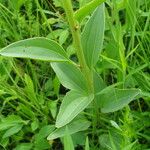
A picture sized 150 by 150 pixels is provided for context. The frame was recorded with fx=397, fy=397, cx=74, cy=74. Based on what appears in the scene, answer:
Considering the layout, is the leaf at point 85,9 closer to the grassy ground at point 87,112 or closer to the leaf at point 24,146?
the grassy ground at point 87,112

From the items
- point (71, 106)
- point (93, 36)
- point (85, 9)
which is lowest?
point (71, 106)

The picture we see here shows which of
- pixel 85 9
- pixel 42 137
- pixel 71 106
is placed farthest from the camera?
pixel 42 137

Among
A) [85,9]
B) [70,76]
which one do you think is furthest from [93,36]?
[85,9]

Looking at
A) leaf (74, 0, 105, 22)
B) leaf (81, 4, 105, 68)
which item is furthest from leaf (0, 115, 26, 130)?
leaf (74, 0, 105, 22)

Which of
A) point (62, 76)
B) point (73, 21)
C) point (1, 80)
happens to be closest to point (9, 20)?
point (1, 80)

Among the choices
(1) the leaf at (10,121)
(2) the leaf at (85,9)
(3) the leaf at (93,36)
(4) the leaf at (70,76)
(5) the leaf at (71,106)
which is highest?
(2) the leaf at (85,9)

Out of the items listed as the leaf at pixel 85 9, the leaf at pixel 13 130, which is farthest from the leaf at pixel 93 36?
the leaf at pixel 13 130

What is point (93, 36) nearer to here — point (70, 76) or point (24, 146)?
point (70, 76)

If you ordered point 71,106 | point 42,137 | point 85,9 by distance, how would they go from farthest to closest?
point 42,137, point 71,106, point 85,9
